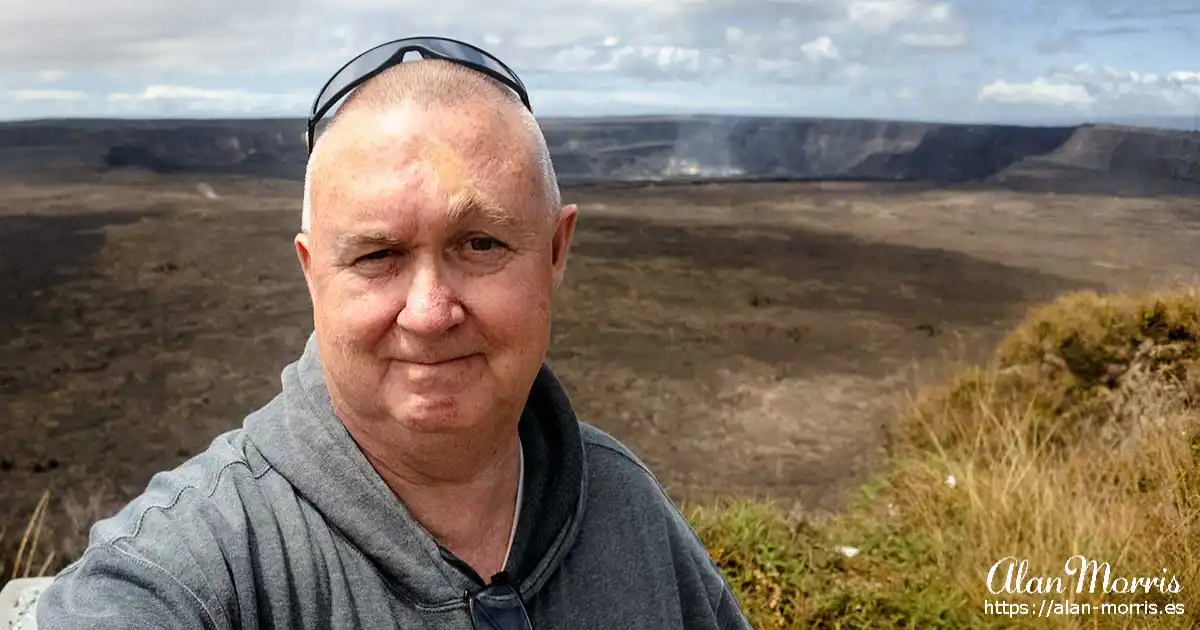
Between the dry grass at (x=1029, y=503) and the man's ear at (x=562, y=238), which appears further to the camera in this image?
the dry grass at (x=1029, y=503)

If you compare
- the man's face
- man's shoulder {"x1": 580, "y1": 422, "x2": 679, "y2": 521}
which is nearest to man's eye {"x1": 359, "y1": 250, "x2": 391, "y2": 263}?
the man's face

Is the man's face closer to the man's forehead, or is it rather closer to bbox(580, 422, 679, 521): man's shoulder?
the man's forehead

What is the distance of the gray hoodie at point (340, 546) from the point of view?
93 centimetres

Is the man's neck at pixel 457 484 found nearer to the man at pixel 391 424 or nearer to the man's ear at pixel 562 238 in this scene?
the man at pixel 391 424

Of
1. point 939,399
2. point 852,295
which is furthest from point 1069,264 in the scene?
point 939,399

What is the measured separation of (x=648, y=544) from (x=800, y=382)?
5153 mm

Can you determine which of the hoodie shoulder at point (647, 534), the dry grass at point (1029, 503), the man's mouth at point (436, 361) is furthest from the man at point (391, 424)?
the dry grass at point (1029, 503)

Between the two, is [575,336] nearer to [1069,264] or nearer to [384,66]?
[1069,264]

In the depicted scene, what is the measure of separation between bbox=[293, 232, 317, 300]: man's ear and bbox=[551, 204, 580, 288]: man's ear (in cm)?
32

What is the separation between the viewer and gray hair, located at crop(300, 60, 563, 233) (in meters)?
1.07

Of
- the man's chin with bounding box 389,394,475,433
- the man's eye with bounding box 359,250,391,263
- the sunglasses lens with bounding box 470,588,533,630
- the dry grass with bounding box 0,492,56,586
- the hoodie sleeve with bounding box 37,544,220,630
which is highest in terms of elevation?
the man's eye with bounding box 359,250,391,263

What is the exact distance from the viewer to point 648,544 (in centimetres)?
136

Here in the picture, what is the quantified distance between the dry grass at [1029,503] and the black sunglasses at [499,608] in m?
2.41

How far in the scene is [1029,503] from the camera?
391 centimetres
